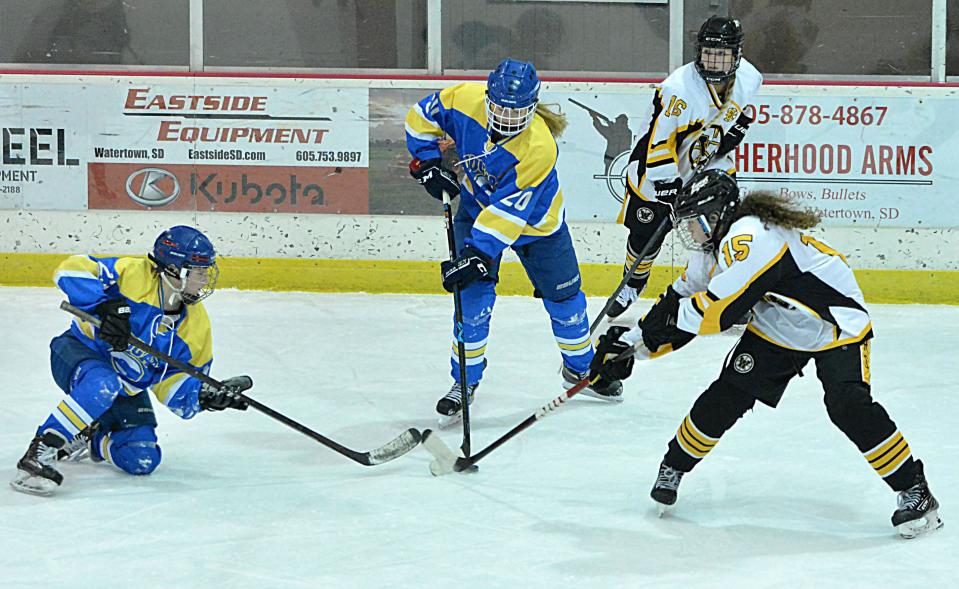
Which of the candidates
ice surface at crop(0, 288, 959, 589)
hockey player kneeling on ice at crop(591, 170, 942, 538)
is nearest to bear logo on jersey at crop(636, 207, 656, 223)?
ice surface at crop(0, 288, 959, 589)

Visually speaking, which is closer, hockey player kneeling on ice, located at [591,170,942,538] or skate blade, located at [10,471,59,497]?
hockey player kneeling on ice, located at [591,170,942,538]

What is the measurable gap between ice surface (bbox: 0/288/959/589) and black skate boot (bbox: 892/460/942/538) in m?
0.03

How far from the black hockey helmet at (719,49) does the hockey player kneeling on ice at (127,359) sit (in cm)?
207

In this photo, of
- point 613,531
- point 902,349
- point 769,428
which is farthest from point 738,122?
point 613,531

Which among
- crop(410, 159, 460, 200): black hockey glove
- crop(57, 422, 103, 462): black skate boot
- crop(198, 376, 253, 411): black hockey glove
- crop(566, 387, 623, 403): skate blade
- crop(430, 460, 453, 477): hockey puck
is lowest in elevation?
crop(566, 387, 623, 403): skate blade

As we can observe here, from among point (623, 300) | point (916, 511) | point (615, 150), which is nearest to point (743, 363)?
point (916, 511)

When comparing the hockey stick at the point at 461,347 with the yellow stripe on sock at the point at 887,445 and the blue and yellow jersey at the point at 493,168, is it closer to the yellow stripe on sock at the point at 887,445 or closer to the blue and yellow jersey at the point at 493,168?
the blue and yellow jersey at the point at 493,168

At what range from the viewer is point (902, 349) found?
4633 millimetres

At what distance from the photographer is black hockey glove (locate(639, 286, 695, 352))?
2.60 m

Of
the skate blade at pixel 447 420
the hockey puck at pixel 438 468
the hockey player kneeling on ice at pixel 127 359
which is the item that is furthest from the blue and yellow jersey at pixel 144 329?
the skate blade at pixel 447 420

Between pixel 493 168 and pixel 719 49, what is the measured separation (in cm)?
117

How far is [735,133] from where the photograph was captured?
458cm

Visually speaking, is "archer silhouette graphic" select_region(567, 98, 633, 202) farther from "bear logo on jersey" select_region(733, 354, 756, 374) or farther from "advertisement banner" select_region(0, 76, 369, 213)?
"bear logo on jersey" select_region(733, 354, 756, 374)

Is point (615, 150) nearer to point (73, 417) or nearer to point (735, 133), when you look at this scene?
point (735, 133)
